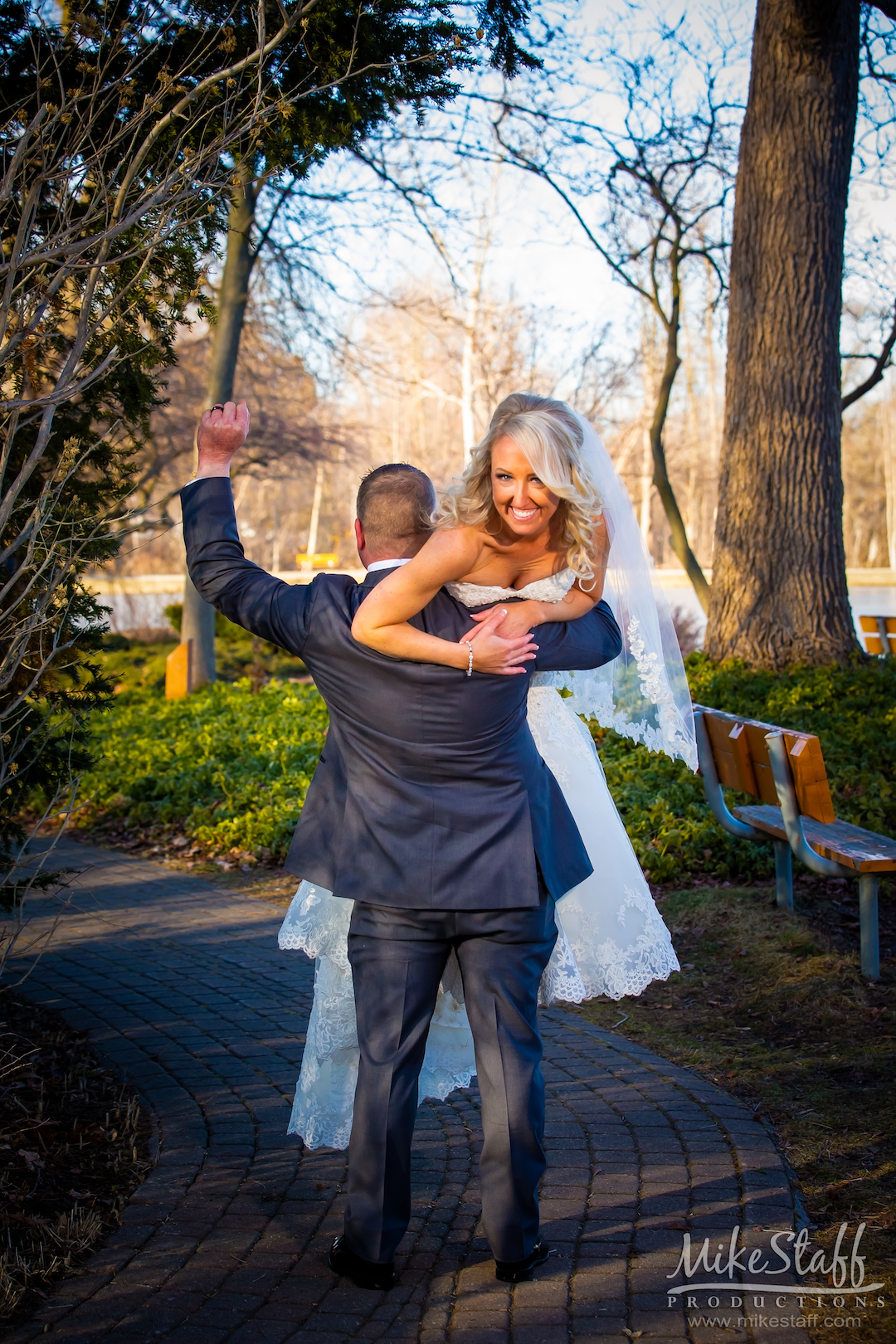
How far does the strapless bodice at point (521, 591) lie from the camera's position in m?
2.86

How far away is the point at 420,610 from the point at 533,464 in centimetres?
43

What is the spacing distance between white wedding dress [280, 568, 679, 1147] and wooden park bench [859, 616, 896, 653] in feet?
34.7

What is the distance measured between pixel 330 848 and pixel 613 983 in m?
0.99

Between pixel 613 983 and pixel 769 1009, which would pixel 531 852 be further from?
pixel 769 1009

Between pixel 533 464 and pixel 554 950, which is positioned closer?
pixel 533 464

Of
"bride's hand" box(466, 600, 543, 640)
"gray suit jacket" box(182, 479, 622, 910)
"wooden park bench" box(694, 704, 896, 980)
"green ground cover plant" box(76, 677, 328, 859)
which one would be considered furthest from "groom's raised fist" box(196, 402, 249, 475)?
"green ground cover plant" box(76, 677, 328, 859)

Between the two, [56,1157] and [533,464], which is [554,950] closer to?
[533,464]

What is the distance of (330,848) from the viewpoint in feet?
9.50

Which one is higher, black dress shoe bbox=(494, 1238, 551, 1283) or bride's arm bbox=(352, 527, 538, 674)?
bride's arm bbox=(352, 527, 538, 674)

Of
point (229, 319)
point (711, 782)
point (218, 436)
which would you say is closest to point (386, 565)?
point (218, 436)

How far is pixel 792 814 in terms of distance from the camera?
5230 millimetres

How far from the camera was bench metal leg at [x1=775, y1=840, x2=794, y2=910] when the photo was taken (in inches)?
233

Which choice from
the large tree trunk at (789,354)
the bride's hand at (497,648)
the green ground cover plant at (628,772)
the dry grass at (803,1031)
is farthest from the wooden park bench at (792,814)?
the large tree trunk at (789,354)

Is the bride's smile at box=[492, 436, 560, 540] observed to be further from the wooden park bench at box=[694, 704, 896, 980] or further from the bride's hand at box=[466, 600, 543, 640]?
the wooden park bench at box=[694, 704, 896, 980]
